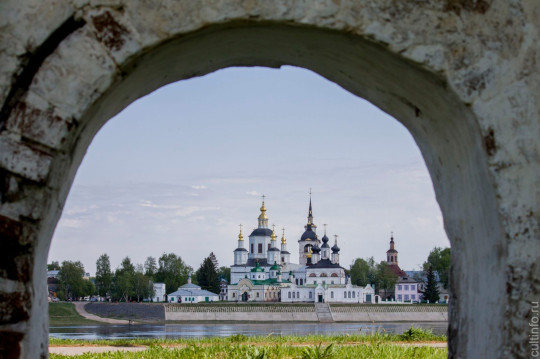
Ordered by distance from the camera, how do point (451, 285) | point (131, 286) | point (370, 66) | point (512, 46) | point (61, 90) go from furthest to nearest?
point (131, 286)
point (451, 285)
point (370, 66)
point (512, 46)
point (61, 90)

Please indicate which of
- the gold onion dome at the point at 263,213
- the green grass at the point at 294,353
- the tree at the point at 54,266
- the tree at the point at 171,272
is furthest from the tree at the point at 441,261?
the green grass at the point at 294,353

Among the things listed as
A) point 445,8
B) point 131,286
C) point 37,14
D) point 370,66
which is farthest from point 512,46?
point 131,286

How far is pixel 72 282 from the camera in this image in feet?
258

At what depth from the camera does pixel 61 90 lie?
2.50m

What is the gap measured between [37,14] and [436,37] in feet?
4.81

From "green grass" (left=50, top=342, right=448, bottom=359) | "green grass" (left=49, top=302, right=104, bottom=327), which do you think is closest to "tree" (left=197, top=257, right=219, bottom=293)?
"green grass" (left=49, top=302, right=104, bottom=327)

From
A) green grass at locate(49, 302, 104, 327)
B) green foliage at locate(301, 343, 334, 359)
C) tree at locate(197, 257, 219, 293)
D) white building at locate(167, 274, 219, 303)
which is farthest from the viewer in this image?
tree at locate(197, 257, 219, 293)

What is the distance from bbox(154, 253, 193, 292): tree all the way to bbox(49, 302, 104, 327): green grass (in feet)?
80.7

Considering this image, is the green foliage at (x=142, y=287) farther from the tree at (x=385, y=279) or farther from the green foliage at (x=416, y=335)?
the green foliage at (x=416, y=335)

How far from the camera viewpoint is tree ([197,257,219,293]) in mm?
87812

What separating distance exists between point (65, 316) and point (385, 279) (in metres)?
43.6

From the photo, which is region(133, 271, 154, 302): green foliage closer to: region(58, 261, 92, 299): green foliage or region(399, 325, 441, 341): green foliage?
region(58, 261, 92, 299): green foliage

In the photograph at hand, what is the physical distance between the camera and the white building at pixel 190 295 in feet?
262

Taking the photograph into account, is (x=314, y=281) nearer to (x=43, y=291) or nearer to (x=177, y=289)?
(x=177, y=289)
